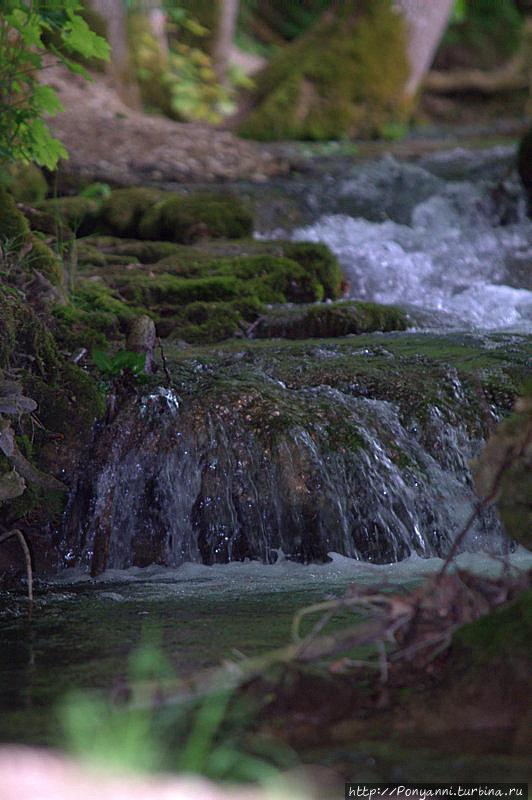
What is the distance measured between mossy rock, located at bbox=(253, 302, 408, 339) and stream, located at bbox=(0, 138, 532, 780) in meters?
0.34

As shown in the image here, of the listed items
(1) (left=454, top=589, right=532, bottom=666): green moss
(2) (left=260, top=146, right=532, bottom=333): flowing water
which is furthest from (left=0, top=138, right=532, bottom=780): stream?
(2) (left=260, top=146, right=532, bottom=333): flowing water

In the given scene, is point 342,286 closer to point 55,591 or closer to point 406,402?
point 406,402

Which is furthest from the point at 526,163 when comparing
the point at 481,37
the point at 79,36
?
the point at 481,37

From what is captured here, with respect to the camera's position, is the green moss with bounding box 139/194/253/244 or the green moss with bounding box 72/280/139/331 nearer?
the green moss with bounding box 72/280/139/331

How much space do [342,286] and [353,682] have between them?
566cm

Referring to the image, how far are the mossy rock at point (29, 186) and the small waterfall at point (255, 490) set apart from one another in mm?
4036

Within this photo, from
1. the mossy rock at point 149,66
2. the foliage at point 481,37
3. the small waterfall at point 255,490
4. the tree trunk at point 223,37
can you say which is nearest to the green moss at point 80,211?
the small waterfall at point 255,490

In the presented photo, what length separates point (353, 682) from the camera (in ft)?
5.74

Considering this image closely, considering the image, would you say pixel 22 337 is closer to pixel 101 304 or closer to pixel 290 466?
pixel 101 304

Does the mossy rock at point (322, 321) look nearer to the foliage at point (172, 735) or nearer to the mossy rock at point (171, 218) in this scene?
the mossy rock at point (171, 218)

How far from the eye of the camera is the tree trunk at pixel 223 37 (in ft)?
51.8

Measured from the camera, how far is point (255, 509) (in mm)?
3627

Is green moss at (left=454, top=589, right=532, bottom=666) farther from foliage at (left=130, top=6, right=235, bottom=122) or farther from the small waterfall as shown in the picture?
foliage at (left=130, top=6, right=235, bottom=122)

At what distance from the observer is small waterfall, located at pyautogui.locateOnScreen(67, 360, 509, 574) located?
361 centimetres
